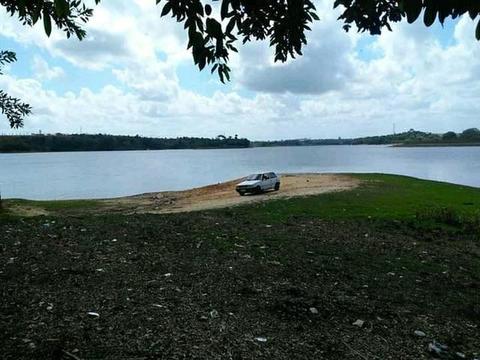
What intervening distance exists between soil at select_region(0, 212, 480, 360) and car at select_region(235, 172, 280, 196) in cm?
2094

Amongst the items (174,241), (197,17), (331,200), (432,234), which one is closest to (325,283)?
(174,241)

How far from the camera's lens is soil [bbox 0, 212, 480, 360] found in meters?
5.11

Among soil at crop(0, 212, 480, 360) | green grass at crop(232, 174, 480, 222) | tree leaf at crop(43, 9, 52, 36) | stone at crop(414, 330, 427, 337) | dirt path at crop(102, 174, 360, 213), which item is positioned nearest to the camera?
tree leaf at crop(43, 9, 52, 36)

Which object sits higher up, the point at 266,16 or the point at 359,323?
the point at 266,16

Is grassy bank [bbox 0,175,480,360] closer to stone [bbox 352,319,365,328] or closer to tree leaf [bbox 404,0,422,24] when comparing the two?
stone [bbox 352,319,365,328]

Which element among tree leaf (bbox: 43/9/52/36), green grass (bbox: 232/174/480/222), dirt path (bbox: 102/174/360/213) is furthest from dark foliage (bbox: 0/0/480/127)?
dirt path (bbox: 102/174/360/213)

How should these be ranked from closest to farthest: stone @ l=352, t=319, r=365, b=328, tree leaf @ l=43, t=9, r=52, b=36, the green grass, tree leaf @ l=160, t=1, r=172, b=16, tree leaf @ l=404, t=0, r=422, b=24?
tree leaf @ l=404, t=0, r=422, b=24
tree leaf @ l=43, t=9, r=52, b=36
tree leaf @ l=160, t=1, r=172, b=16
stone @ l=352, t=319, r=365, b=328
the green grass

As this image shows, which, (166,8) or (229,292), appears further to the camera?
(229,292)

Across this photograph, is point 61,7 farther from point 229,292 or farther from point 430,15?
point 229,292

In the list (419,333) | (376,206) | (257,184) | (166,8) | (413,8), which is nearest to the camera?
(413,8)

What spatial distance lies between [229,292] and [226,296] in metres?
0.22

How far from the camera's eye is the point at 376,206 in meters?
21.7

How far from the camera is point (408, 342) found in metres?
5.54

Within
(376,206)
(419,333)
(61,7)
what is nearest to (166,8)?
(61,7)
